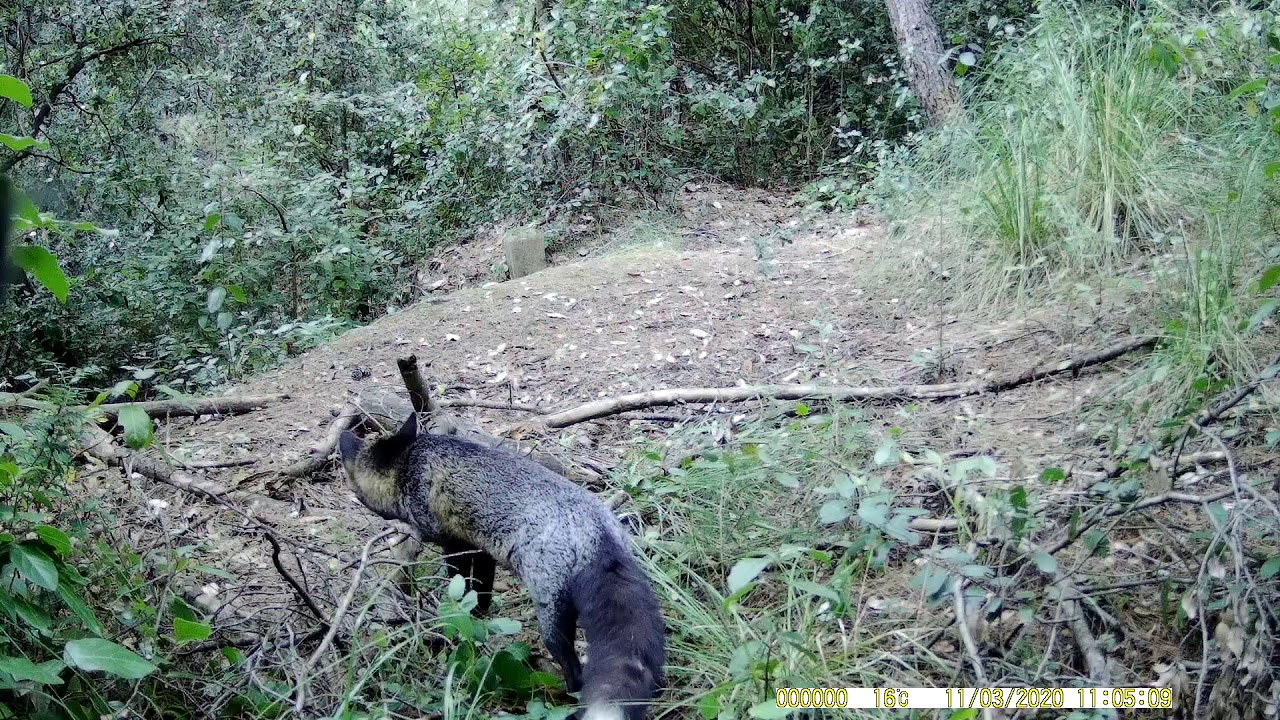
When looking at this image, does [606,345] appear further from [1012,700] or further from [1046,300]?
[1012,700]

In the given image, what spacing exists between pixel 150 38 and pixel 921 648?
8454 millimetres

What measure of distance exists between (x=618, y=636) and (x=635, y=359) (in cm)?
307

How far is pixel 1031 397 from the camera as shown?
14.3 ft

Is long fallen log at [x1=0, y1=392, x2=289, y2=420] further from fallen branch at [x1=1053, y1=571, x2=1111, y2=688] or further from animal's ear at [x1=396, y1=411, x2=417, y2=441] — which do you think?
fallen branch at [x1=1053, y1=571, x2=1111, y2=688]

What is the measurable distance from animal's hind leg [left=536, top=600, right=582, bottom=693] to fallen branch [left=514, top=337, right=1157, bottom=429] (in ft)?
5.72

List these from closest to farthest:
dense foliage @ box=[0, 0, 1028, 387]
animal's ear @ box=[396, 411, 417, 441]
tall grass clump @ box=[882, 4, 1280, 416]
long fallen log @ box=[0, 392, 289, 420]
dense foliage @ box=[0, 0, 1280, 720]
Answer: dense foliage @ box=[0, 0, 1280, 720] < animal's ear @ box=[396, 411, 417, 441] < tall grass clump @ box=[882, 4, 1280, 416] < long fallen log @ box=[0, 392, 289, 420] < dense foliage @ box=[0, 0, 1028, 387]

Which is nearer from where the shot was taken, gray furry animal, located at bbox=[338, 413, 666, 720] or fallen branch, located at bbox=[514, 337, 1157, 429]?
gray furry animal, located at bbox=[338, 413, 666, 720]

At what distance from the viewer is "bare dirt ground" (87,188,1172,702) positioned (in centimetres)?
402

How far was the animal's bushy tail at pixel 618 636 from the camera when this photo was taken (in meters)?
2.64

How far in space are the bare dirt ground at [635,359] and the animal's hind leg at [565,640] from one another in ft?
2.76

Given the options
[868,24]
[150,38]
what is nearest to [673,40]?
[868,24]

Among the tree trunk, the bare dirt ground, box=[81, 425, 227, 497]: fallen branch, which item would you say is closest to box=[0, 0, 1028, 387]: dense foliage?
the tree trunk

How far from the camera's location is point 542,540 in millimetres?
3316

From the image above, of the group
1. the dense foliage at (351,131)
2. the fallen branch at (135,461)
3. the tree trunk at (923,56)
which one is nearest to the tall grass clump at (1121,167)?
the dense foliage at (351,131)
